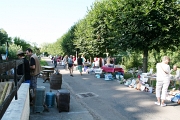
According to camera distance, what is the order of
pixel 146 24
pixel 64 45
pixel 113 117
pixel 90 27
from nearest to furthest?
1. pixel 113 117
2. pixel 146 24
3. pixel 90 27
4. pixel 64 45

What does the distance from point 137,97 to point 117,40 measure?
6.26 metres

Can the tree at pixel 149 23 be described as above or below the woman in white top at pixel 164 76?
above

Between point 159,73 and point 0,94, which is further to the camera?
point 159,73

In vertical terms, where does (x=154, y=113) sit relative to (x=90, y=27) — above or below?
below

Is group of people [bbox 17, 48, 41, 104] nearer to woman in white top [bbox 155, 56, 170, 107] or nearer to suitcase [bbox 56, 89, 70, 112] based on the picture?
suitcase [bbox 56, 89, 70, 112]

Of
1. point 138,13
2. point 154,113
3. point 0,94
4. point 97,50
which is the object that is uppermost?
point 138,13

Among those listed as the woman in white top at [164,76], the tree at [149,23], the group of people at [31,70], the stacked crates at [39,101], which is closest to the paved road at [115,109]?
the stacked crates at [39,101]

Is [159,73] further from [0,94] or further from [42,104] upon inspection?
[0,94]

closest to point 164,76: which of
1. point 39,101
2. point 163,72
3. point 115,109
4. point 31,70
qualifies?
point 163,72

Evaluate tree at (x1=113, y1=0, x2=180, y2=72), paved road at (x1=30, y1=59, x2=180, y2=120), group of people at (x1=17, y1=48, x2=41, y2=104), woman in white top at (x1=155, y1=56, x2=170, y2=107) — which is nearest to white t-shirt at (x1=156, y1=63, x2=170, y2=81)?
woman in white top at (x1=155, y1=56, x2=170, y2=107)

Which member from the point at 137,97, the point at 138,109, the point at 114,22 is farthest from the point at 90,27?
the point at 138,109

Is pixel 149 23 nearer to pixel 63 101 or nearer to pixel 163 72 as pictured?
pixel 163 72

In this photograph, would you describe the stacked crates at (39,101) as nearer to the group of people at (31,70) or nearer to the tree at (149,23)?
the group of people at (31,70)

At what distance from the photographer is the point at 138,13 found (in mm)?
12836
